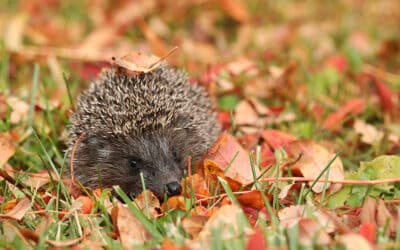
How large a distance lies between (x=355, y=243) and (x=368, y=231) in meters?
0.26

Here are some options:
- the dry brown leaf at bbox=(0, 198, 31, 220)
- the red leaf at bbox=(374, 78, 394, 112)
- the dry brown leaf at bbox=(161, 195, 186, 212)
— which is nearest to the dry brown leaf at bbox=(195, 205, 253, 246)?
the dry brown leaf at bbox=(161, 195, 186, 212)

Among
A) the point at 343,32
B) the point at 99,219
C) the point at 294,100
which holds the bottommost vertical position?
the point at 99,219

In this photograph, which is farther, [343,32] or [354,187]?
[343,32]

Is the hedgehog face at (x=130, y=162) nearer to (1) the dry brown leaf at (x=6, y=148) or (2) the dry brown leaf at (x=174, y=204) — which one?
(2) the dry brown leaf at (x=174, y=204)

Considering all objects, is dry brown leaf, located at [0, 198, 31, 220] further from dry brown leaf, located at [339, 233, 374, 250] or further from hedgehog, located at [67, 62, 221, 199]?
dry brown leaf, located at [339, 233, 374, 250]

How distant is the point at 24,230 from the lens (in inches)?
146

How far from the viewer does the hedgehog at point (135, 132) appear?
467 centimetres

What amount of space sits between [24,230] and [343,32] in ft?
18.4

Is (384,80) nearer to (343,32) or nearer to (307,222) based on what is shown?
(343,32)

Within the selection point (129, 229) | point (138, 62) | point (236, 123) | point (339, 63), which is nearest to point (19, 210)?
point (129, 229)

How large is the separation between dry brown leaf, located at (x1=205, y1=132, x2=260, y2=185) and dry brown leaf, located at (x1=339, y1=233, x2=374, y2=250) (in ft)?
3.67

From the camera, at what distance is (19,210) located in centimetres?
397

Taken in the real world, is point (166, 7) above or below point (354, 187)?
above

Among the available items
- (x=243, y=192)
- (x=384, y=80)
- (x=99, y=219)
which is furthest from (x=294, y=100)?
(x=99, y=219)
